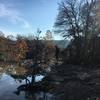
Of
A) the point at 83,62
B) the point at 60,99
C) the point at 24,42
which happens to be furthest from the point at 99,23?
the point at 24,42

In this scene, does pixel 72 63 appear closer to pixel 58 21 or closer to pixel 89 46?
pixel 89 46

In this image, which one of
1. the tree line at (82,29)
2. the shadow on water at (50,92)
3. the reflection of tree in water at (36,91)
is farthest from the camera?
the tree line at (82,29)

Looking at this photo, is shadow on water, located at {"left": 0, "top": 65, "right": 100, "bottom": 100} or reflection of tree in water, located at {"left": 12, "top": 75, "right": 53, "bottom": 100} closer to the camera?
shadow on water, located at {"left": 0, "top": 65, "right": 100, "bottom": 100}

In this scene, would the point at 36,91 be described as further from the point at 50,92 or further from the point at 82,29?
the point at 82,29

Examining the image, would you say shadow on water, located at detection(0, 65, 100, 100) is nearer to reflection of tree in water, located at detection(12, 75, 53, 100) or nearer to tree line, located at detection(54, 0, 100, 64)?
reflection of tree in water, located at detection(12, 75, 53, 100)

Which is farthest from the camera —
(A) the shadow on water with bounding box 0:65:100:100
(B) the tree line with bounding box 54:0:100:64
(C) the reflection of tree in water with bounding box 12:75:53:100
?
(B) the tree line with bounding box 54:0:100:64

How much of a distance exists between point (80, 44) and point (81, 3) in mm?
8010

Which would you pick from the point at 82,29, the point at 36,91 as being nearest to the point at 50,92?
the point at 36,91

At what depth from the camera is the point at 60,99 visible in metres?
23.4

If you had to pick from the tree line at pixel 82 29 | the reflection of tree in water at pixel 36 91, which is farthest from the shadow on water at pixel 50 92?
the tree line at pixel 82 29

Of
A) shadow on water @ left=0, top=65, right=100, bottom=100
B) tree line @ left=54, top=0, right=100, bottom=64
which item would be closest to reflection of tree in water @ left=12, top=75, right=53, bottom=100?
shadow on water @ left=0, top=65, right=100, bottom=100

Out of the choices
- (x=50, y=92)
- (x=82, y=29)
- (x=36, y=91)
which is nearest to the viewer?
(x=50, y=92)

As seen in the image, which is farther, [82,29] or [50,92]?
[82,29]

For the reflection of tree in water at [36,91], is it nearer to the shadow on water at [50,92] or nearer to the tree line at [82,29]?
the shadow on water at [50,92]
